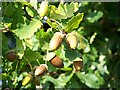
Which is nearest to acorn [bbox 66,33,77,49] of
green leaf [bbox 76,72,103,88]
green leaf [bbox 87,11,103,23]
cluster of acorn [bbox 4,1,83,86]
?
cluster of acorn [bbox 4,1,83,86]

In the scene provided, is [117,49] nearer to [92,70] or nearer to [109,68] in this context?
[109,68]

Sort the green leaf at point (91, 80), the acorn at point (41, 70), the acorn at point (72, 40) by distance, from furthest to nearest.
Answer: the green leaf at point (91, 80), the acorn at point (41, 70), the acorn at point (72, 40)

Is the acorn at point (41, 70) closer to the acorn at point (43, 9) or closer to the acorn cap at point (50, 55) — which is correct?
the acorn cap at point (50, 55)

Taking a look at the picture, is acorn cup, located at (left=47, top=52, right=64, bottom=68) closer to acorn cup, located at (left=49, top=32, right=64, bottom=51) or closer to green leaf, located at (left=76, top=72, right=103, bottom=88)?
acorn cup, located at (left=49, top=32, right=64, bottom=51)

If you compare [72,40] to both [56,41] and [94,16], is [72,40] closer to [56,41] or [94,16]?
[56,41]

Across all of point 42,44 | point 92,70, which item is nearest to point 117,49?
point 92,70

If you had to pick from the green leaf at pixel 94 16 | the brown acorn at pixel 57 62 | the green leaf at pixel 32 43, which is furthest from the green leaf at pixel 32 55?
the green leaf at pixel 94 16

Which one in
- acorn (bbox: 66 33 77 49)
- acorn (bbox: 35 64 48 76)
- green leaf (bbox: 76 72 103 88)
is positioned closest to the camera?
acorn (bbox: 66 33 77 49)

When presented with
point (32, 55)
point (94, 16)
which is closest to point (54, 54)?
point (32, 55)
